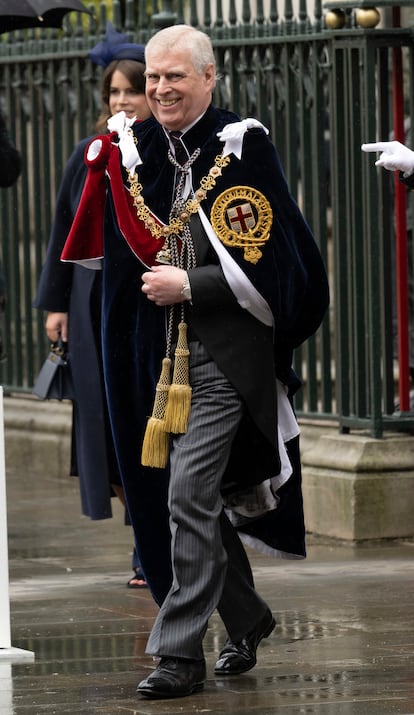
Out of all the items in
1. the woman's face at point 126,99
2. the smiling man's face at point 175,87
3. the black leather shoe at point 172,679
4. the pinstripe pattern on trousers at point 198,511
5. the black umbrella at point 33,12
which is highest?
the black umbrella at point 33,12

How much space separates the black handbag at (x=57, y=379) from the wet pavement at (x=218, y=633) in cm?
77

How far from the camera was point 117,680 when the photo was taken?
641cm

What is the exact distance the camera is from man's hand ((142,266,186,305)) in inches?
245

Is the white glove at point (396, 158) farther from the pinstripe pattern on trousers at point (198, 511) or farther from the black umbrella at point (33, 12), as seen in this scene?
the black umbrella at point (33, 12)

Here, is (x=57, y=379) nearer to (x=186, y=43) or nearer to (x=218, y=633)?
(x=218, y=633)

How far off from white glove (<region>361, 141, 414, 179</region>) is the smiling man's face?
564 mm

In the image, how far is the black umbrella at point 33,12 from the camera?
9.63 m

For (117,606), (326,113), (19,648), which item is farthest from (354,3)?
(19,648)

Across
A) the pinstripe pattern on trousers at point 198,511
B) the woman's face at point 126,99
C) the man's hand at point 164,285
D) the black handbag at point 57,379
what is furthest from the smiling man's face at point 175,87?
the black handbag at point 57,379

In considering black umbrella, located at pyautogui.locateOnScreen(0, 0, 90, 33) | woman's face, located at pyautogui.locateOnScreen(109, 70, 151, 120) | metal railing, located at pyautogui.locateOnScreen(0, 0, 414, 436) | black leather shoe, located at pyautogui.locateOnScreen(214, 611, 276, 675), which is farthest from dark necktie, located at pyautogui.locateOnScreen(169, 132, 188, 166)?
black umbrella, located at pyautogui.locateOnScreen(0, 0, 90, 33)

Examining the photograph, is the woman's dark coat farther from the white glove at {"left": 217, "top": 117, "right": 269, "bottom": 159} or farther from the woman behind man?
the white glove at {"left": 217, "top": 117, "right": 269, "bottom": 159}

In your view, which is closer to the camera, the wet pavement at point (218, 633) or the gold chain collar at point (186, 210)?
the wet pavement at point (218, 633)

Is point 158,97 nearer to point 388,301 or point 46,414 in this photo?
point 388,301

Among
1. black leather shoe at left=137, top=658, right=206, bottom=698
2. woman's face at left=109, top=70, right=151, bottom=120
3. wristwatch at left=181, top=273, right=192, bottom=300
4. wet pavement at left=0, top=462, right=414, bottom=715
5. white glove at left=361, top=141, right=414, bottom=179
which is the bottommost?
wet pavement at left=0, top=462, right=414, bottom=715
